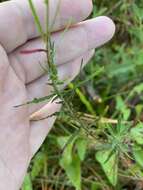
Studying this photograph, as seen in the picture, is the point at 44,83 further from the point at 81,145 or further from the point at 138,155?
the point at 138,155

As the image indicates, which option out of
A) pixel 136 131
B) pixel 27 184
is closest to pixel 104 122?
pixel 136 131

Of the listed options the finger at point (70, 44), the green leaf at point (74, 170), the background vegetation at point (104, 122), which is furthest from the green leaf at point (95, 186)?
the finger at point (70, 44)

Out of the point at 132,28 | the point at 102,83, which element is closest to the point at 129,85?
the point at 102,83

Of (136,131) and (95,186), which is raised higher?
(136,131)

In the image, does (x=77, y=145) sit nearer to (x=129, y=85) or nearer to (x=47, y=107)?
(x=47, y=107)

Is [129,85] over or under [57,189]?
over

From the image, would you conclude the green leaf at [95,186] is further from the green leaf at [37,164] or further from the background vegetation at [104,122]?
the green leaf at [37,164]
